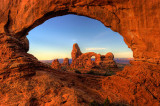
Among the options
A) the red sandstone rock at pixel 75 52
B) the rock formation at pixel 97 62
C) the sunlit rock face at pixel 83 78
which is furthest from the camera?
the red sandstone rock at pixel 75 52

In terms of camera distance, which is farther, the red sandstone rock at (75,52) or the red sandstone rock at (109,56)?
the red sandstone rock at (75,52)

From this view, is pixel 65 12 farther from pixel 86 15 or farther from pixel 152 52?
Result: pixel 152 52

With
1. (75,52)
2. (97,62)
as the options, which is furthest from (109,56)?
(75,52)

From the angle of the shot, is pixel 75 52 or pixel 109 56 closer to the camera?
pixel 109 56

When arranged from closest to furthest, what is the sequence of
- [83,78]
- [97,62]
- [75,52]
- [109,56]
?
[83,78], [97,62], [109,56], [75,52]

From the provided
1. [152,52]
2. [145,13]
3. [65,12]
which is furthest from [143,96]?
[65,12]

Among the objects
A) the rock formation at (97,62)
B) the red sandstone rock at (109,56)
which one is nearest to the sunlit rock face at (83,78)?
the rock formation at (97,62)

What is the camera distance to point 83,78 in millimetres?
8078

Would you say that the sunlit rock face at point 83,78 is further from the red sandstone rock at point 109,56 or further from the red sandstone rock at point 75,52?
the red sandstone rock at point 75,52

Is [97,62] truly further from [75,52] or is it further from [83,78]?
[83,78]

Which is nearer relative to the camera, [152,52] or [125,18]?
[152,52]

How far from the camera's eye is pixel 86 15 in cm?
777

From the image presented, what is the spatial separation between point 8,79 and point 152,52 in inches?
397

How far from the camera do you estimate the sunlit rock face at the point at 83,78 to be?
388 cm
